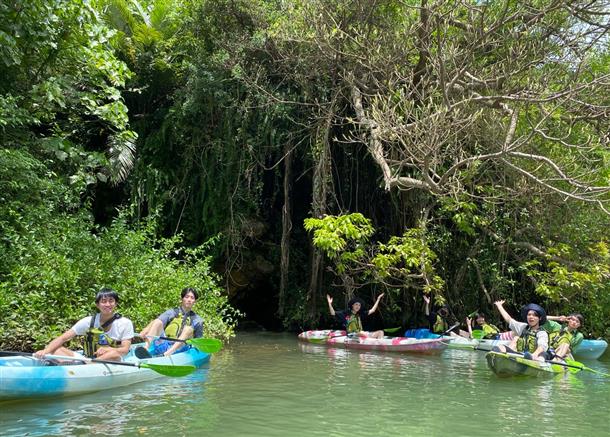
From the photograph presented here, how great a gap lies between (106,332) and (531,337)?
551 centimetres

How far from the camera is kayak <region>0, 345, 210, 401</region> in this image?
513 cm

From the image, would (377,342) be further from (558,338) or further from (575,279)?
(575,279)

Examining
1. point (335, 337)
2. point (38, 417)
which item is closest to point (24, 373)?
point (38, 417)

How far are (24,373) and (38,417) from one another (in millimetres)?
502

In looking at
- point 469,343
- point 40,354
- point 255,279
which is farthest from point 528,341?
point 255,279

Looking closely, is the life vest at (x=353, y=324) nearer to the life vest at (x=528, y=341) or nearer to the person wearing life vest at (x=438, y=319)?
the person wearing life vest at (x=438, y=319)

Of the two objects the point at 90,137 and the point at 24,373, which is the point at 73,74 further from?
the point at 24,373

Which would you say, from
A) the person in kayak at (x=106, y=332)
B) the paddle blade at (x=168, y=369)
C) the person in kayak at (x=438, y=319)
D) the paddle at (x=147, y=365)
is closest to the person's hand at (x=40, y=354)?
the paddle at (x=147, y=365)

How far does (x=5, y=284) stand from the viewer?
7.25 meters

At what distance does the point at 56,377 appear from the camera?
5426 millimetres

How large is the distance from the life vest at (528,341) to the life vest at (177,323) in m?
4.51

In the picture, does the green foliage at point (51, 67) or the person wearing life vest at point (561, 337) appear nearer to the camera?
the person wearing life vest at point (561, 337)

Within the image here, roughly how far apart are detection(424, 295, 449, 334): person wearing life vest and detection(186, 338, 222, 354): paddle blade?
567 centimetres

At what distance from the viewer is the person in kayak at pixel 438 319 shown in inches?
479
